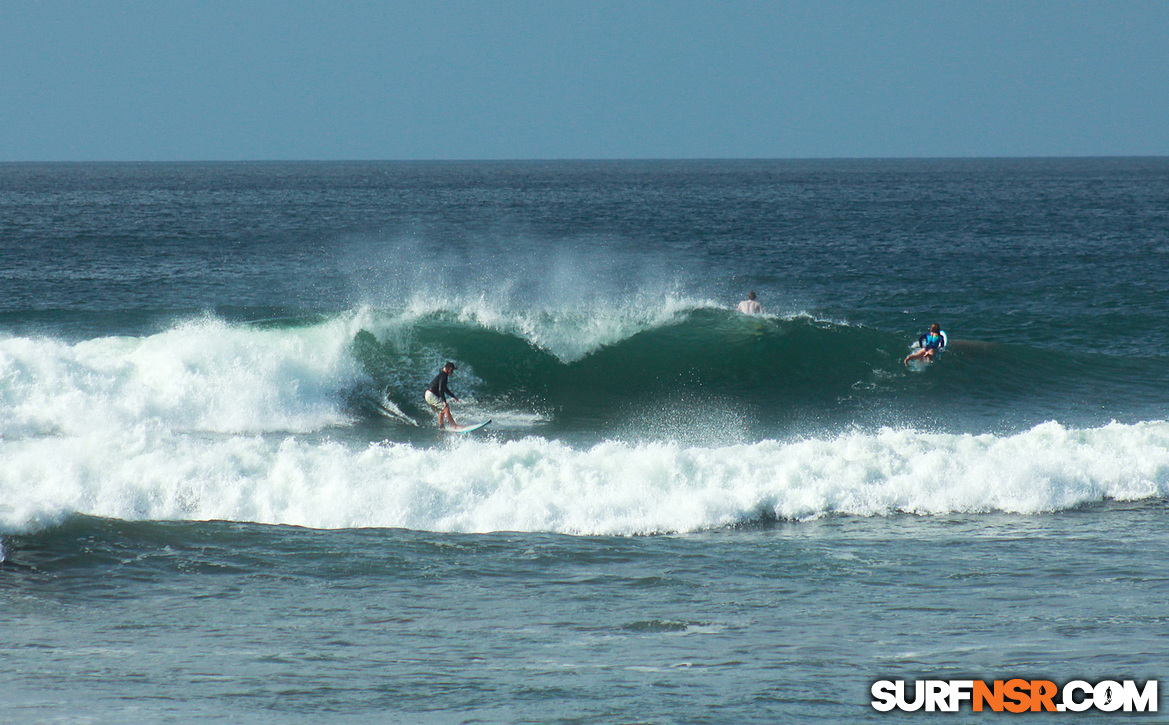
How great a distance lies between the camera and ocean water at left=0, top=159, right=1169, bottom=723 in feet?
24.4

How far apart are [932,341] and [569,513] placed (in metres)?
12.5

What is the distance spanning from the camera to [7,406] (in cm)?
1645

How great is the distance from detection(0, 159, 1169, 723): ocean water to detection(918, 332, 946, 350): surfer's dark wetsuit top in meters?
0.74

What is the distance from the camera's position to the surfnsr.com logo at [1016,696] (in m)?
6.83

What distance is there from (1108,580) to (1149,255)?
38585 mm

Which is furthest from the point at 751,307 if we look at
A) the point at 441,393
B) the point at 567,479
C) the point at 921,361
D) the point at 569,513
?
the point at 569,513

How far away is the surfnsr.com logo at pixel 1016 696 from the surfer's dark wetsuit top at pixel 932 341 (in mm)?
14991

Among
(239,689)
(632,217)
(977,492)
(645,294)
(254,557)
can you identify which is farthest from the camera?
(632,217)

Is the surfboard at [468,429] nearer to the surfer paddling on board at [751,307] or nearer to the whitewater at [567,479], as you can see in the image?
the whitewater at [567,479]

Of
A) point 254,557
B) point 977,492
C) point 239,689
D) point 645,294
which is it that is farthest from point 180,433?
point 645,294

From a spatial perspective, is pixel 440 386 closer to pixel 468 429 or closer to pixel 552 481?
pixel 468 429

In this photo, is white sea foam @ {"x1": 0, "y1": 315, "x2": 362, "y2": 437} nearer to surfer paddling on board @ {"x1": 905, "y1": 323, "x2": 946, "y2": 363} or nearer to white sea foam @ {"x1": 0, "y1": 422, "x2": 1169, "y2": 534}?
white sea foam @ {"x1": 0, "y1": 422, "x2": 1169, "y2": 534}

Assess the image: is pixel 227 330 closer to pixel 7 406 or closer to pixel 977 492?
pixel 7 406

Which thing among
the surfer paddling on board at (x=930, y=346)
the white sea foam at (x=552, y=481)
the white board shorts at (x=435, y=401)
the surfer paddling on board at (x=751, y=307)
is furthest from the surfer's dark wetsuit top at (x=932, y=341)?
the white board shorts at (x=435, y=401)
